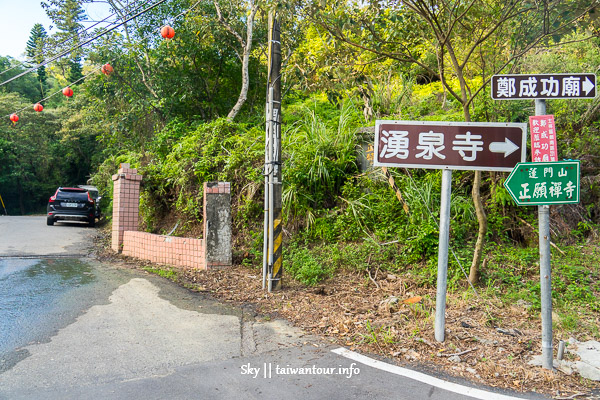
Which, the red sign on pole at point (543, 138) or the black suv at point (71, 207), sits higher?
the red sign on pole at point (543, 138)

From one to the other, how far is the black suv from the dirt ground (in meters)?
9.87

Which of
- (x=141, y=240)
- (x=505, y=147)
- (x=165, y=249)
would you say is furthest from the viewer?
(x=141, y=240)

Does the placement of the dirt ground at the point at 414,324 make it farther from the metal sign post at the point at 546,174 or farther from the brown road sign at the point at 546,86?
the brown road sign at the point at 546,86

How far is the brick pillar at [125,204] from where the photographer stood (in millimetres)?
9797

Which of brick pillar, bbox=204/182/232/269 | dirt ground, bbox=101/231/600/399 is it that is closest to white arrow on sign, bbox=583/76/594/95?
dirt ground, bbox=101/231/600/399

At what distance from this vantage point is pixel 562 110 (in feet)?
22.7

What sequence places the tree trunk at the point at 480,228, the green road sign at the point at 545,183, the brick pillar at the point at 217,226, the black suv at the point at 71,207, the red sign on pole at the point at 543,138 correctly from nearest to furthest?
the green road sign at the point at 545,183 < the red sign on pole at the point at 543,138 < the tree trunk at the point at 480,228 < the brick pillar at the point at 217,226 < the black suv at the point at 71,207

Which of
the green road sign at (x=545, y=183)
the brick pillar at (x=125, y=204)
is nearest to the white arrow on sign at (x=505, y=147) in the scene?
the green road sign at (x=545, y=183)

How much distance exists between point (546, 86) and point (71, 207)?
15152 mm

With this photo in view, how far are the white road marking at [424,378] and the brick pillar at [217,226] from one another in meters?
3.91

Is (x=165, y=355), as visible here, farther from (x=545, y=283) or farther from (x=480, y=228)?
(x=480, y=228)

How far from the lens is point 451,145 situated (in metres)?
4.41

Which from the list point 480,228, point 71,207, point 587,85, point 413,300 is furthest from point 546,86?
point 71,207

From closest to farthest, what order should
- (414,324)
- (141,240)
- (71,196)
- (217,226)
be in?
(414,324)
(217,226)
(141,240)
(71,196)
